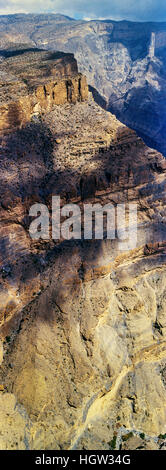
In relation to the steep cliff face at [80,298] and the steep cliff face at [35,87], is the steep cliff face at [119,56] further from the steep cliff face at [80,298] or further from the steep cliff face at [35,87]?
the steep cliff face at [80,298]

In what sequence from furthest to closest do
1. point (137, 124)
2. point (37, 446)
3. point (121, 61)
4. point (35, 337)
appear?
point (121, 61) → point (137, 124) → point (35, 337) → point (37, 446)

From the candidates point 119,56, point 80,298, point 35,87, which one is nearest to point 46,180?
point 35,87

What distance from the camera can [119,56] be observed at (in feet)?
391

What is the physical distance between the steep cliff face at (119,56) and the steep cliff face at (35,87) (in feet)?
155

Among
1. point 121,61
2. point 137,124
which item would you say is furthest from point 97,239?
point 121,61

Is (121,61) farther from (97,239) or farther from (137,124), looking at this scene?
(97,239)

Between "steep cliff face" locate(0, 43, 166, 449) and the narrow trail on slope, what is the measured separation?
99 mm

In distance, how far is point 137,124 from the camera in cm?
8669

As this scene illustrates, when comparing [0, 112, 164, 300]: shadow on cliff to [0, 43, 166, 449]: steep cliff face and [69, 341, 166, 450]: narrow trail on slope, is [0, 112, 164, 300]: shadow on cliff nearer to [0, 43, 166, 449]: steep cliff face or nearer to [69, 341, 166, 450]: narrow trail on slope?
[0, 43, 166, 449]: steep cliff face

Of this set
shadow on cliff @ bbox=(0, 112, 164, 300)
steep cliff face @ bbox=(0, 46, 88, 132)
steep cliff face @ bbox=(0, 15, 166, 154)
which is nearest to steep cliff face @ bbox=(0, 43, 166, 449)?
shadow on cliff @ bbox=(0, 112, 164, 300)

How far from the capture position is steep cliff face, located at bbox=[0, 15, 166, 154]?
88.6 metres

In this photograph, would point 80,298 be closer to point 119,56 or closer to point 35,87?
point 35,87

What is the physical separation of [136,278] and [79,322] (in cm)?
745

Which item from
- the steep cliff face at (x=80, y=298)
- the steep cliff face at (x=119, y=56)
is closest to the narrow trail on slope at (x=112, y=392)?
the steep cliff face at (x=80, y=298)
